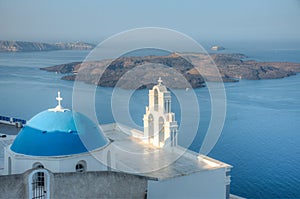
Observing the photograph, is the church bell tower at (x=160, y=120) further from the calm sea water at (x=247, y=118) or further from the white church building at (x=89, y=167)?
the calm sea water at (x=247, y=118)

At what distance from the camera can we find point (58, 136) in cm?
526

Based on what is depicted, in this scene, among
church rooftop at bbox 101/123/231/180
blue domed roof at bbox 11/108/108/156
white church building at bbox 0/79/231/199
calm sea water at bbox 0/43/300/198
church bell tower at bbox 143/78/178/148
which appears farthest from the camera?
calm sea water at bbox 0/43/300/198

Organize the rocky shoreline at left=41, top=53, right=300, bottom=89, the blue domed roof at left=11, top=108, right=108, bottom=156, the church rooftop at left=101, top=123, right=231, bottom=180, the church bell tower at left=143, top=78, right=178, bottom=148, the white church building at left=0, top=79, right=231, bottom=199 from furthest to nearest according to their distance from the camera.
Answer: the rocky shoreline at left=41, top=53, right=300, bottom=89 < the church bell tower at left=143, top=78, right=178, bottom=148 < the church rooftop at left=101, top=123, right=231, bottom=180 < the blue domed roof at left=11, top=108, right=108, bottom=156 < the white church building at left=0, top=79, right=231, bottom=199

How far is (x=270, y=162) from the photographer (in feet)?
44.3

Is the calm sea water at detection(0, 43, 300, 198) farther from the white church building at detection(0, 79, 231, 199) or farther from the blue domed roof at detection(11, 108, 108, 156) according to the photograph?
the blue domed roof at detection(11, 108, 108, 156)

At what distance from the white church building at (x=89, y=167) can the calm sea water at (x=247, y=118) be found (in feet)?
17.8

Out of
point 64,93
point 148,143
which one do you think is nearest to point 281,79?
point 64,93

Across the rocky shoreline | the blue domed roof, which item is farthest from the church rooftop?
the rocky shoreline

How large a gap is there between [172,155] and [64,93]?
70.1ft

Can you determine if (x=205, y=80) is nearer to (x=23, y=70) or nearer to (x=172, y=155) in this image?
(x=23, y=70)

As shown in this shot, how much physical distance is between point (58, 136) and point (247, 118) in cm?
1593

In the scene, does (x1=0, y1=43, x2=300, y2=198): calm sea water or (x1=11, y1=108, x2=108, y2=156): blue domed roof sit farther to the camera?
(x1=0, y1=43, x2=300, y2=198): calm sea water

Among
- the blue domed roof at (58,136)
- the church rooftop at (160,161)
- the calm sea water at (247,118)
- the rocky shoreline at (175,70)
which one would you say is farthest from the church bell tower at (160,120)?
the rocky shoreline at (175,70)

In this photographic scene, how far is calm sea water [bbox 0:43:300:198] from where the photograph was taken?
39.8ft
